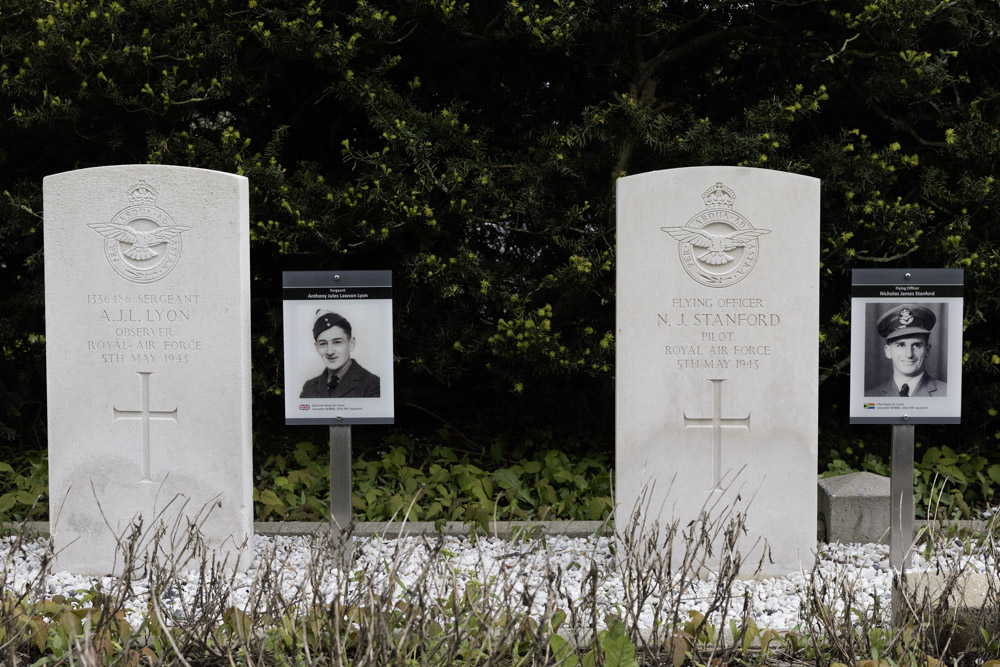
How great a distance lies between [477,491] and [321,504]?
0.93 m

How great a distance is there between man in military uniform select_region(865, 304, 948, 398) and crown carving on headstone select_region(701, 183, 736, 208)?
3.02 feet

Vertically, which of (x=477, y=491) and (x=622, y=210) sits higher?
(x=622, y=210)

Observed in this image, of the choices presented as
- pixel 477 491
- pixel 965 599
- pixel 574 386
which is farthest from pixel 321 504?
pixel 965 599

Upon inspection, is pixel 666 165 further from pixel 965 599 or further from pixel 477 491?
pixel 965 599

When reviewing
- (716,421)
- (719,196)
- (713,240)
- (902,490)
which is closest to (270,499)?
(716,421)

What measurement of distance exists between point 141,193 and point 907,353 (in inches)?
143

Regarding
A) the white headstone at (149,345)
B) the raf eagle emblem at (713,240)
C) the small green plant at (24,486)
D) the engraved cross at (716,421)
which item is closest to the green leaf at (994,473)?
the engraved cross at (716,421)

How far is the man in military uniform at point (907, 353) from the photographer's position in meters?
4.27

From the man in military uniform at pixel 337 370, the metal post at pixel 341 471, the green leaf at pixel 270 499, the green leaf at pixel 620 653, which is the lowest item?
the green leaf at pixel 270 499

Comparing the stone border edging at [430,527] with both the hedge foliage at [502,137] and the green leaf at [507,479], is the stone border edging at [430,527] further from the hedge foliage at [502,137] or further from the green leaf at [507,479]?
the hedge foliage at [502,137]

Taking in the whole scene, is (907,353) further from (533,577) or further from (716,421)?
(533,577)

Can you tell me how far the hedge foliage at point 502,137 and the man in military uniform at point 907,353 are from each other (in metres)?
1.35

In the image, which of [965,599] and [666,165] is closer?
[965,599]

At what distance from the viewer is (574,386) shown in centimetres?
698
